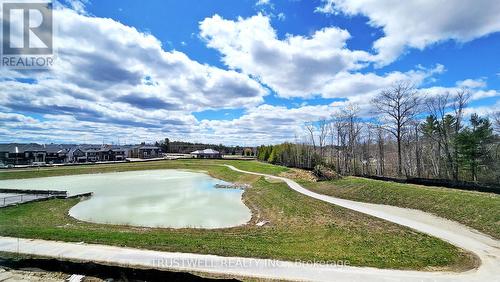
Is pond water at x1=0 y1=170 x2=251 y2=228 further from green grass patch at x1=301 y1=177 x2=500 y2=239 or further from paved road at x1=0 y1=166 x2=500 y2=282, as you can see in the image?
green grass patch at x1=301 y1=177 x2=500 y2=239

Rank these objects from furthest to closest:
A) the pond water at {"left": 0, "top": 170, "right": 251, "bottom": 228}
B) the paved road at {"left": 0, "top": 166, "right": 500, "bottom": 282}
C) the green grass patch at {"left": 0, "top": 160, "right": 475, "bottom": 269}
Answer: the pond water at {"left": 0, "top": 170, "right": 251, "bottom": 228} < the green grass patch at {"left": 0, "top": 160, "right": 475, "bottom": 269} < the paved road at {"left": 0, "top": 166, "right": 500, "bottom": 282}

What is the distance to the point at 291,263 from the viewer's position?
1091 cm

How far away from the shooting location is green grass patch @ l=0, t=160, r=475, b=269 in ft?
39.0

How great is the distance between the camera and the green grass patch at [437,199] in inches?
637

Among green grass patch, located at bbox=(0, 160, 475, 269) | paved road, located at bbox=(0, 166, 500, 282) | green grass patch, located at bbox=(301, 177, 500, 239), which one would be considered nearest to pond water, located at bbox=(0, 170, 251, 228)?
green grass patch, located at bbox=(0, 160, 475, 269)

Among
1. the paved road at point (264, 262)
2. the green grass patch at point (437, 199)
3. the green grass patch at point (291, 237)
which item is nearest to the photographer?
the paved road at point (264, 262)

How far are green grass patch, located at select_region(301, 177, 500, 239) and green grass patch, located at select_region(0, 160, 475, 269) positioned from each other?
164 inches

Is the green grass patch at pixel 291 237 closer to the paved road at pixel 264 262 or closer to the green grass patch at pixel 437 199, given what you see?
the paved road at pixel 264 262

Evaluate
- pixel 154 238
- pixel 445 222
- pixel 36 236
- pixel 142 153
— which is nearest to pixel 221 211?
pixel 154 238

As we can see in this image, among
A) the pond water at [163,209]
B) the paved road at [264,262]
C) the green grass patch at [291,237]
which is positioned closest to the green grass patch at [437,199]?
the paved road at [264,262]

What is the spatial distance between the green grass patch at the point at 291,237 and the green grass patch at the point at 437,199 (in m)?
4.17

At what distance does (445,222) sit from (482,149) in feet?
66.5

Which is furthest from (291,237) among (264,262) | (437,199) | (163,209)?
(163,209)

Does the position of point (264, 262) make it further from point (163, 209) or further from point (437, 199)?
point (437, 199)
